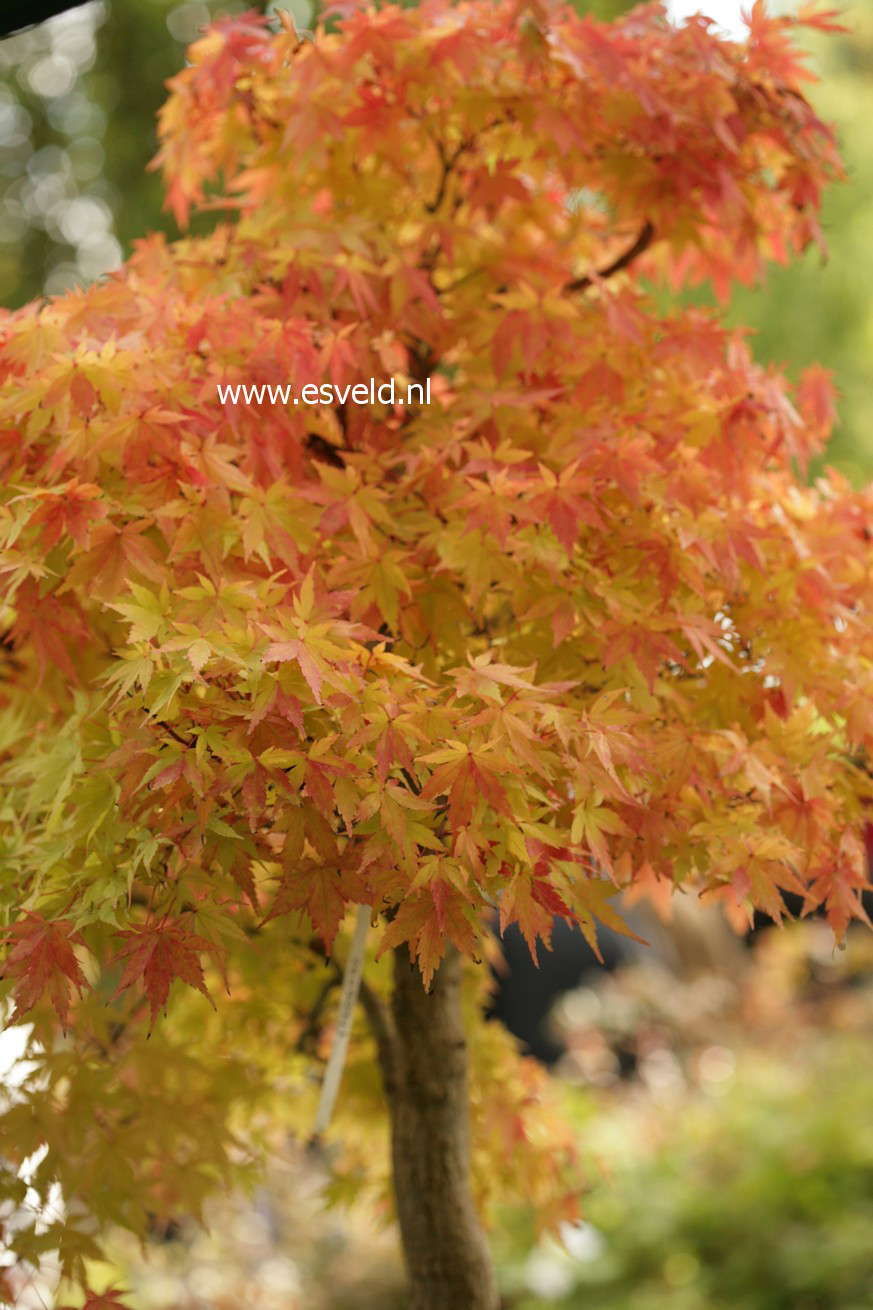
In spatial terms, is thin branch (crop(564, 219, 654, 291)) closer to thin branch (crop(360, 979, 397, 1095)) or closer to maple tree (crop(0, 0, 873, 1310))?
maple tree (crop(0, 0, 873, 1310))

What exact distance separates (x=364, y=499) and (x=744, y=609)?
0.47 meters

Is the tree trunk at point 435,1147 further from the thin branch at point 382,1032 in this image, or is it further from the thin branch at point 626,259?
the thin branch at point 626,259

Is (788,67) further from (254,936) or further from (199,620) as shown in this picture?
(254,936)

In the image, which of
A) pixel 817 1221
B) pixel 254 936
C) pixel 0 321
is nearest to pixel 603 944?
pixel 817 1221

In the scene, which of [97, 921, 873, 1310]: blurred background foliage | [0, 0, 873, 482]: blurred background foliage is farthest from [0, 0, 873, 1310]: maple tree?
[0, 0, 873, 482]: blurred background foliage

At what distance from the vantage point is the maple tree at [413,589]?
907 millimetres

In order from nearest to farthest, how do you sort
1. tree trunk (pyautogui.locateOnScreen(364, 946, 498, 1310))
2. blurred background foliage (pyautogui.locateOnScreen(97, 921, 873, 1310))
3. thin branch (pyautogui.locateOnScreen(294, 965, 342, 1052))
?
tree trunk (pyautogui.locateOnScreen(364, 946, 498, 1310)), thin branch (pyautogui.locateOnScreen(294, 965, 342, 1052)), blurred background foliage (pyautogui.locateOnScreen(97, 921, 873, 1310))

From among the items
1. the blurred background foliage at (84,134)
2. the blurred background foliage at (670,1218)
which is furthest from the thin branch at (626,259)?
the blurred background foliage at (84,134)

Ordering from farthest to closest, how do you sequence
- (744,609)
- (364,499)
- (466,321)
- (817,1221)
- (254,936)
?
(817,1221) → (254,936) → (466,321) → (744,609) → (364,499)

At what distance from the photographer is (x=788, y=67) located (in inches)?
54.2

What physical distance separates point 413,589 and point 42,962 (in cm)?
52

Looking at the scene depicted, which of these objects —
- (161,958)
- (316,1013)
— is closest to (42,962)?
(161,958)

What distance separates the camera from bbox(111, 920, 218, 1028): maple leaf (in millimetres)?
884

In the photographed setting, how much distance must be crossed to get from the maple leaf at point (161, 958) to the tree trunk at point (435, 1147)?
1.81ft
